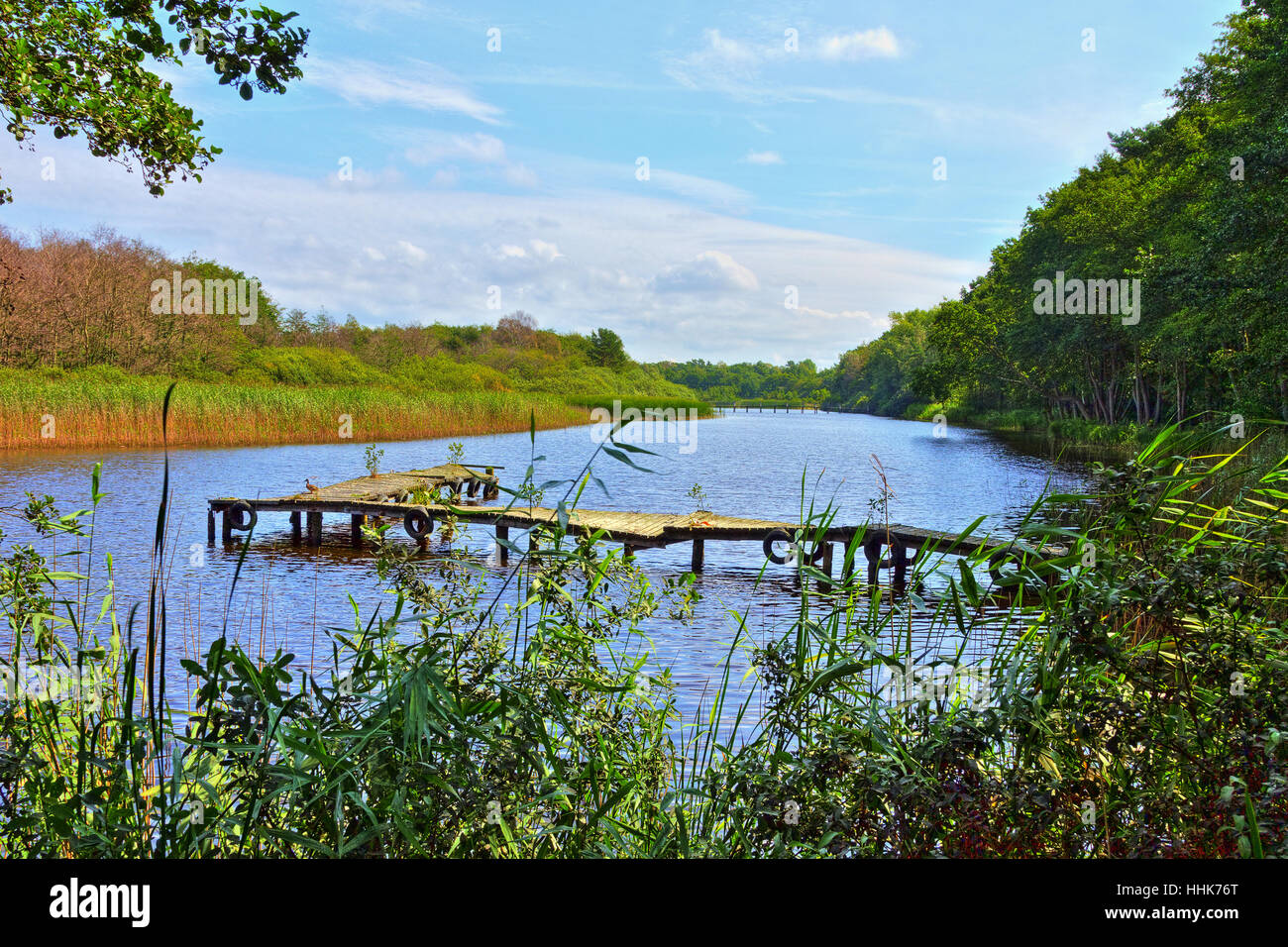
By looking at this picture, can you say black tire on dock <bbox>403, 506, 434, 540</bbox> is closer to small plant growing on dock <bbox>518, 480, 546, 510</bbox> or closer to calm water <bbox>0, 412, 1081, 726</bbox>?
calm water <bbox>0, 412, 1081, 726</bbox>

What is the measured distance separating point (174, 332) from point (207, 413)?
42.7 ft

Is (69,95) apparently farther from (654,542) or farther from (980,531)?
(980,531)

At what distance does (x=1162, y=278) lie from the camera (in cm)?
2244

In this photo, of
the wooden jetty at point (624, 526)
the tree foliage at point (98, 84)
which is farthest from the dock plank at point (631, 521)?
the tree foliage at point (98, 84)

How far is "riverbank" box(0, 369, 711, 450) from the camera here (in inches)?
984

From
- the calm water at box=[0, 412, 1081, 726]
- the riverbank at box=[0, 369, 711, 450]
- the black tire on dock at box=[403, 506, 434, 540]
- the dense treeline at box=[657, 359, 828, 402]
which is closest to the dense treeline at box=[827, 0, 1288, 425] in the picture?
the calm water at box=[0, 412, 1081, 726]

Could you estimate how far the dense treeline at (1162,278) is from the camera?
19094 mm

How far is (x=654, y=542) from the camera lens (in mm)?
12641

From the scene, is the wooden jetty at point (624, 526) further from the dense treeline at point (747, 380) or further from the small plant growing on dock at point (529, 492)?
the dense treeline at point (747, 380)

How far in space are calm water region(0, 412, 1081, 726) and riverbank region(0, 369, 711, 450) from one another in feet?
2.68

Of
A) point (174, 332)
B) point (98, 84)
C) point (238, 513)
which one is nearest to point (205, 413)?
point (174, 332)

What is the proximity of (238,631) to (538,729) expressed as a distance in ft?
21.6
